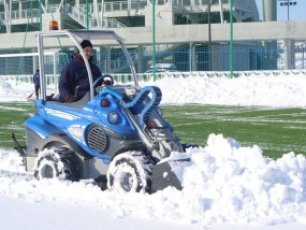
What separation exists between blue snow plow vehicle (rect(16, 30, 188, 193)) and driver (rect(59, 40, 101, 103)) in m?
0.11

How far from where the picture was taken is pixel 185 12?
Result: 187 ft

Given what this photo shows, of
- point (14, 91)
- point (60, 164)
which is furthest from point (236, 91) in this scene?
point (60, 164)

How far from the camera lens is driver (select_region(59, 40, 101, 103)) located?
7.74 m

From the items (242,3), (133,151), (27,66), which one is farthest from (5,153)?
(242,3)

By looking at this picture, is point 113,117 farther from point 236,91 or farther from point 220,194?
point 236,91

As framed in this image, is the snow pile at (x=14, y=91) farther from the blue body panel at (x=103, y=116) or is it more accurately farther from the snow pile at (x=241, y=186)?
the snow pile at (x=241, y=186)

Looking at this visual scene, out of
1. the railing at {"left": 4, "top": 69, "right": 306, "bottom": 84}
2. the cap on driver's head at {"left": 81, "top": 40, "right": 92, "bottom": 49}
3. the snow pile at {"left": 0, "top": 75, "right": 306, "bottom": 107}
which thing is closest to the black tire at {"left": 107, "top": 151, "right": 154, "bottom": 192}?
the cap on driver's head at {"left": 81, "top": 40, "right": 92, "bottom": 49}

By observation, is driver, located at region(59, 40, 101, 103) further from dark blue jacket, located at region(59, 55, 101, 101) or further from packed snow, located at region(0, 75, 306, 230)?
packed snow, located at region(0, 75, 306, 230)

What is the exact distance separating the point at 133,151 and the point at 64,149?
0.95 m

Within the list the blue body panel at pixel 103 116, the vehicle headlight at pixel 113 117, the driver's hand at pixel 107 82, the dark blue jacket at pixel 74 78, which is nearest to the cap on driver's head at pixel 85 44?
the dark blue jacket at pixel 74 78

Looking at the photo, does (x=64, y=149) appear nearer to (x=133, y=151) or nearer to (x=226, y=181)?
(x=133, y=151)

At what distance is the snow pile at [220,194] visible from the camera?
592cm

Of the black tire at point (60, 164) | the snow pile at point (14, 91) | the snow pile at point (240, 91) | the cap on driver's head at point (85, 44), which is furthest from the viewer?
the snow pile at point (14, 91)

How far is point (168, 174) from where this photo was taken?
6.61 m
